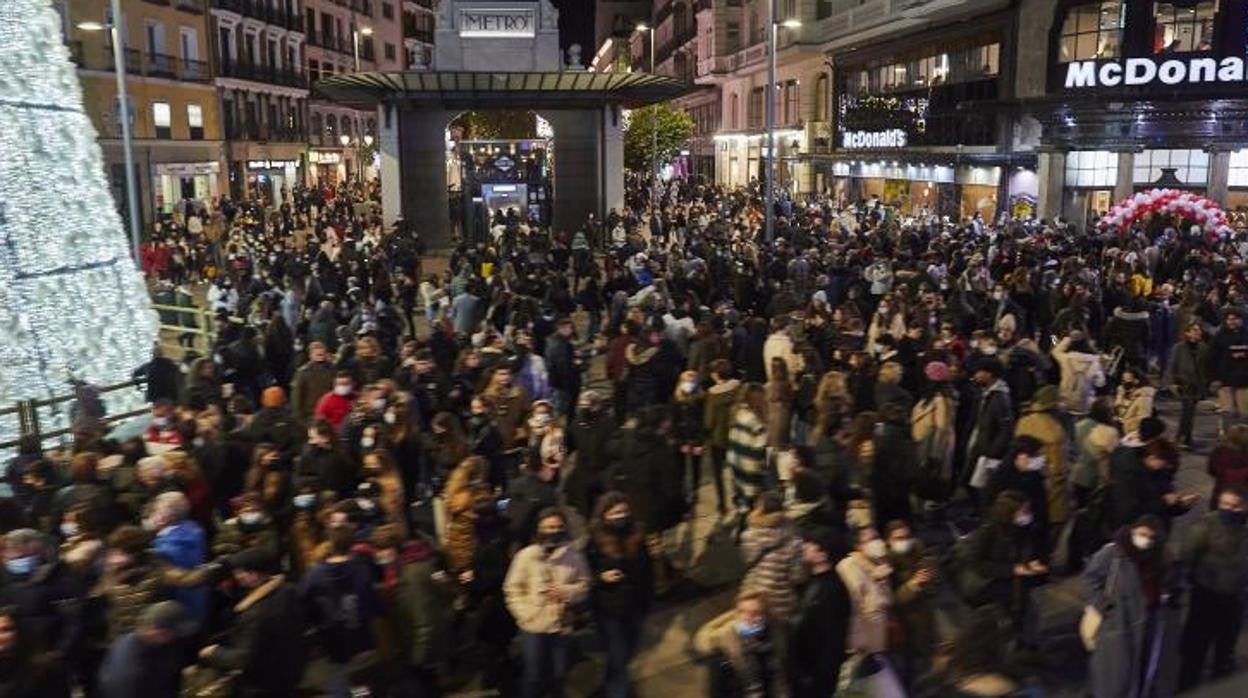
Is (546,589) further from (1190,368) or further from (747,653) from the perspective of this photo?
(1190,368)

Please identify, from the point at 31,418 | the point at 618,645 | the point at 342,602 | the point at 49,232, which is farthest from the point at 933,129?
the point at 342,602

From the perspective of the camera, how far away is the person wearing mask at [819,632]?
6.22 metres

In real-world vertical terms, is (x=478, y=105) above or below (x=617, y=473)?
above

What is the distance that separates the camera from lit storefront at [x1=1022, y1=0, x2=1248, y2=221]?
3139 cm

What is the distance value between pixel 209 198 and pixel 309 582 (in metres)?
46.0

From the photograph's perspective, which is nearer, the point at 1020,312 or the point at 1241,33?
the point at 1020,312

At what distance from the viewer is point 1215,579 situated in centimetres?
699

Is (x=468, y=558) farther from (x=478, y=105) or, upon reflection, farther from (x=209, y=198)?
(x=209, y=198)

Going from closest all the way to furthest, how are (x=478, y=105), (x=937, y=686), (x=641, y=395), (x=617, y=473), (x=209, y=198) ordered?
(x=937, y=686) < (x=617, y=473) < (x=641, y=395) < (x=478, y=105) < (x=209, y=198)

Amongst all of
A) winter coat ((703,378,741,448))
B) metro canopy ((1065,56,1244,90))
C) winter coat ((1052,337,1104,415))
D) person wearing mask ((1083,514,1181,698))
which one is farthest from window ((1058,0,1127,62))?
person wearing mask ((1083,514,1181,698))

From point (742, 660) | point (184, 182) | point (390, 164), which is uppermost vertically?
point (390, 164)

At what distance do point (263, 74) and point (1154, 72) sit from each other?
142ft

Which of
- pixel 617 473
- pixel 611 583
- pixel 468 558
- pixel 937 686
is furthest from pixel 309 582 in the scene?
pixel 937 686

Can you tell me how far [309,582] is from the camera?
6418 millimetres
